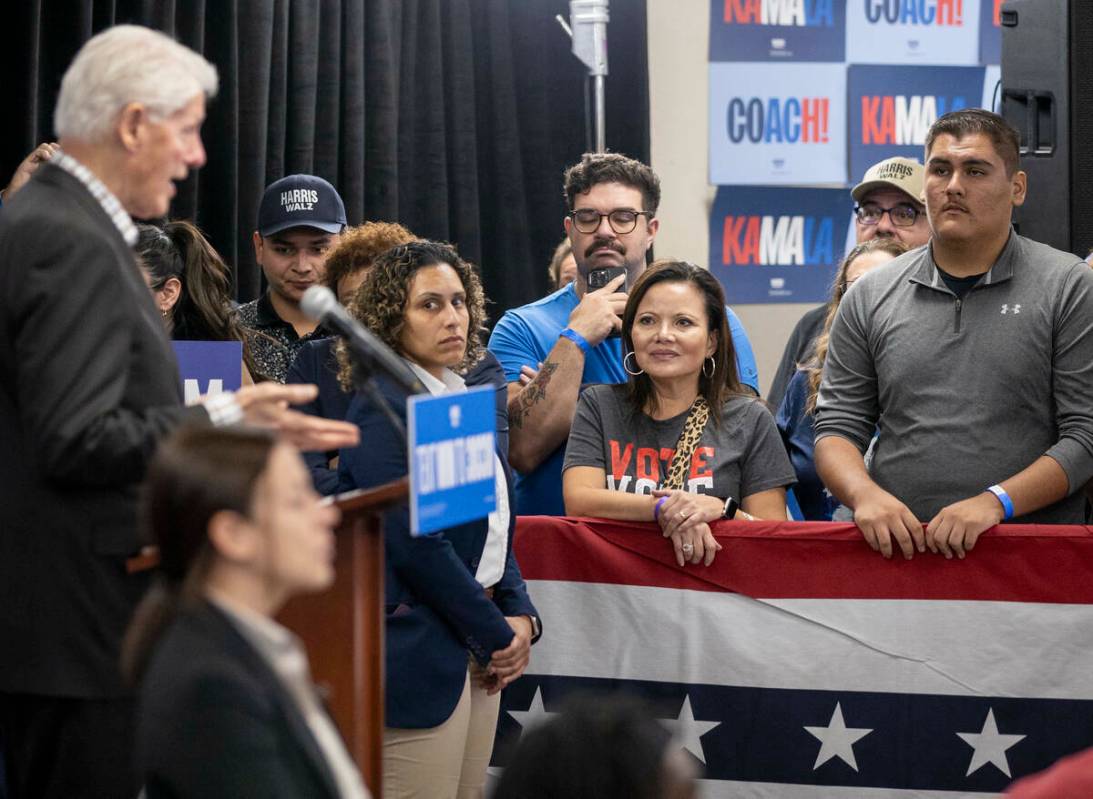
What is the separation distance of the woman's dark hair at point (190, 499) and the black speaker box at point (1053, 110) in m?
3.16

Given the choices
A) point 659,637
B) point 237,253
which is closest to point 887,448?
point 659,637

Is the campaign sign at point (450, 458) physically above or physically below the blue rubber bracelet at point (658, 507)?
above

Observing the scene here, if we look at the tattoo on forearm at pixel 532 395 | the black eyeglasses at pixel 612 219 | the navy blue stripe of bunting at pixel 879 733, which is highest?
the black eyeglasses at pixel 612 219

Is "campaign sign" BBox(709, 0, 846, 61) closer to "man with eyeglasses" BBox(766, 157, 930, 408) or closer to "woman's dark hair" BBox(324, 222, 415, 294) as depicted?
"man with eyeglasses" BBox(766, 157, 930, 408)

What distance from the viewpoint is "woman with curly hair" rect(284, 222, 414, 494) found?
10.7ft

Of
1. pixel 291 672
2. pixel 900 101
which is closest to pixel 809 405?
pixel 291 672

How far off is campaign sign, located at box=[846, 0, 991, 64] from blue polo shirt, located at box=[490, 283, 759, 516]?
318 cm

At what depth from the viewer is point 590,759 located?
1.42 m

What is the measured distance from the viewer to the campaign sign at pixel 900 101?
6.84 meters

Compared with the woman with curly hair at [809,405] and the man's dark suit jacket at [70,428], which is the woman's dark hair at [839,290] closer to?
the woman with curly hair at [809,405]

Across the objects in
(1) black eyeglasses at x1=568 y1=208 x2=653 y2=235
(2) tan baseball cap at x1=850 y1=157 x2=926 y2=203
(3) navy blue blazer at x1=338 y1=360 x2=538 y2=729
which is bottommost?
(3) navy blue blazer at x1=338 y1=360 x2=538 y2=729

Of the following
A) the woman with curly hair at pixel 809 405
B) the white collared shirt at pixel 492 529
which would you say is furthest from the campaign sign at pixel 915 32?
the white collared shirt at pixel 492 529

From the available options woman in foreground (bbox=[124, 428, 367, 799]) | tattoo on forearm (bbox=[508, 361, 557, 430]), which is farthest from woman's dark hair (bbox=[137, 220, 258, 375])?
woman in foreground (bbox=[124, 428, 367, 799])

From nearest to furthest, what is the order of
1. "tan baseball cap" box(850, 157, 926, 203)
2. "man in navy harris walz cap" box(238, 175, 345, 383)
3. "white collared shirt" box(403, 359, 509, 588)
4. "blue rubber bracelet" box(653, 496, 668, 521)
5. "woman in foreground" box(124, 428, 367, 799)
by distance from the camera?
"woman in foreground" box(124, 428, 367, 799), "white collared shirt" box(403, 359, 509, 588), "blue rubber bracelet" box(653, 496, 668, 521), "man in navy harris walz cap" box(238, 175, 345, 383), "tan baseball cap" box(850, 157, 926, 203)
